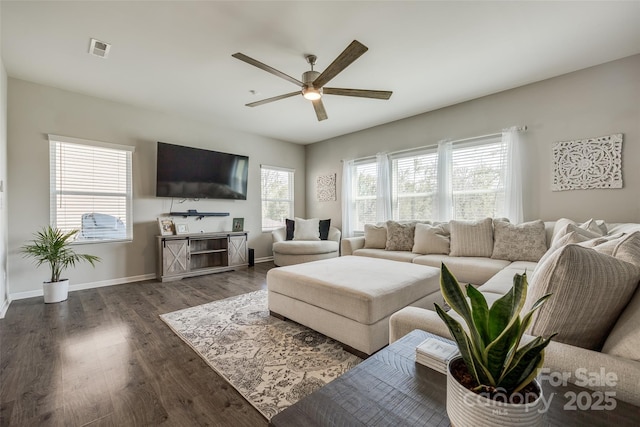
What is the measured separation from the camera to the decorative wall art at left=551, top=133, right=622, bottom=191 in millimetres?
2838

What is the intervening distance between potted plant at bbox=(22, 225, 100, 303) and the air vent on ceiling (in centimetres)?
203

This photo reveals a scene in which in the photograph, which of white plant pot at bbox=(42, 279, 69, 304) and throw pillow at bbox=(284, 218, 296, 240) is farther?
throw pillow at bbox=(284, 218, 296, 240)

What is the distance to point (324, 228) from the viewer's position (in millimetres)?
5621

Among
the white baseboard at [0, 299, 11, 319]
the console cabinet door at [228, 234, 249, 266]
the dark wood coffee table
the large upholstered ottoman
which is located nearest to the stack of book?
the dark wood coffee table

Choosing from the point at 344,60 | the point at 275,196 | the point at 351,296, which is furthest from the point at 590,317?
the point at 275,196

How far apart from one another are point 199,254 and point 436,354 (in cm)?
455

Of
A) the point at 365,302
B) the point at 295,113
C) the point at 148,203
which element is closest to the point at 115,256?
the point at 148,203

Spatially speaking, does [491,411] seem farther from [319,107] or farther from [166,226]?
[166,226]

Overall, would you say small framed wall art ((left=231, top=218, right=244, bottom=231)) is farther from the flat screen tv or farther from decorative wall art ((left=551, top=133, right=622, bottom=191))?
decorative wall art ((left=551, top=133, right=622, bottom=191))

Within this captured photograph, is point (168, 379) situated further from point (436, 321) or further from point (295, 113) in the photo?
point (295, 113)

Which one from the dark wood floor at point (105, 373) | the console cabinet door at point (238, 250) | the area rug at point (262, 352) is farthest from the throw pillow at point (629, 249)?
the console cabinet door at point (238, 250)

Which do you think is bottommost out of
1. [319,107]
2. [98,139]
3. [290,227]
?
[290,227]

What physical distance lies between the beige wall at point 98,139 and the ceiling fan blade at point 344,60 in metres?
3.05

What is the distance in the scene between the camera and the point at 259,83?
3256 mm
